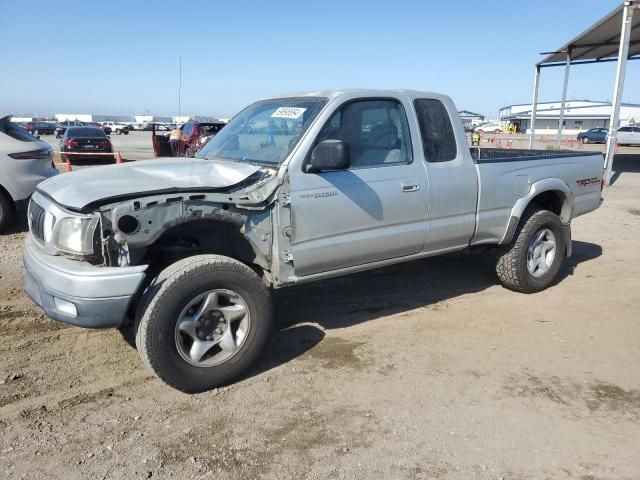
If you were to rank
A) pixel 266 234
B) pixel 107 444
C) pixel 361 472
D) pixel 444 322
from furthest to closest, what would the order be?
1. pixel 444 322
2. pixel 266 234
3. pixel 107 444
4. pixel 361 472

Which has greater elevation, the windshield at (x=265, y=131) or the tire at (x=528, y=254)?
the windshield at (x=265, y=131)

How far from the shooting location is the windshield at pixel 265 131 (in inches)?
159

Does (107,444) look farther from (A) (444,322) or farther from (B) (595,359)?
(B) (595,359)

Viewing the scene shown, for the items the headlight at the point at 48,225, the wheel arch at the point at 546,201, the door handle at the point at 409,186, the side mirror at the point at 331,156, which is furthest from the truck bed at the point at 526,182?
the headlight at the point at 48,225

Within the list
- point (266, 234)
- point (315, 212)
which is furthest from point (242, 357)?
point (315, 212)

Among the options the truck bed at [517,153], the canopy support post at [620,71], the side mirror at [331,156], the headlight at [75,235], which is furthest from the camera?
the canopy support post at [620,71]

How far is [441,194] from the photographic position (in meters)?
4.55

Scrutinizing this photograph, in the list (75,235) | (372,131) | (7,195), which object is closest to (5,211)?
(7,195)

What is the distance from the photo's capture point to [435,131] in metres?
4.66

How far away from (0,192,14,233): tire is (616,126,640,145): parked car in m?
43.0

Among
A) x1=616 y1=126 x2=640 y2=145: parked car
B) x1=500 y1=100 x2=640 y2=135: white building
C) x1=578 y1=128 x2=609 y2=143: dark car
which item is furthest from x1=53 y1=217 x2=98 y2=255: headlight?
x1=500 y1=100 x2=640 y2=135: white building

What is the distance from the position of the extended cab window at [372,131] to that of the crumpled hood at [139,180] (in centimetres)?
76

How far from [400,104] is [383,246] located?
1.17 metres

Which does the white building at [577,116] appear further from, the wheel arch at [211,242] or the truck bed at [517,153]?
the wheel arch at [211,242]
